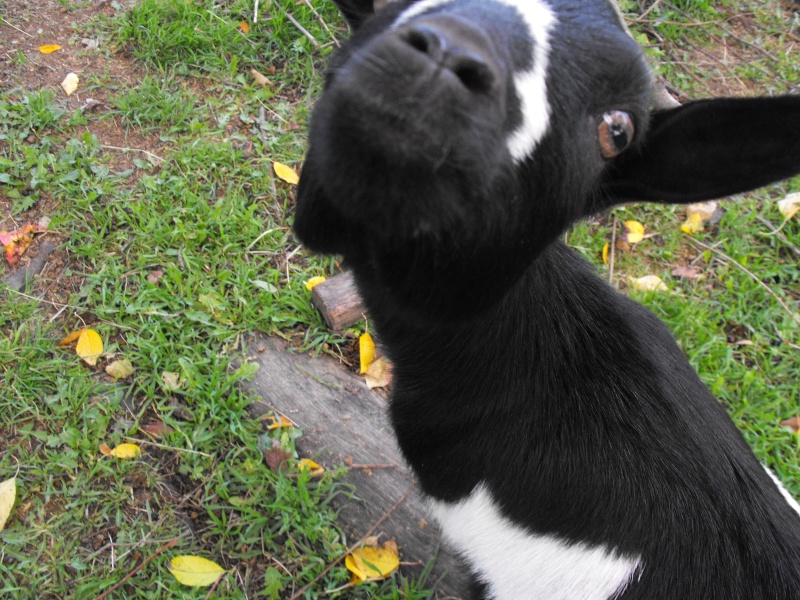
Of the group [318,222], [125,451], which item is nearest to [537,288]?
[318,222]

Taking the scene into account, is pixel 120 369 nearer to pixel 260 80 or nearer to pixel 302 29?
pixel 260 80

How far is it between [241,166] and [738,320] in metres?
3.07

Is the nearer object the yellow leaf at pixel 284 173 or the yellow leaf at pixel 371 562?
the yellow leaf at pixel 371 562

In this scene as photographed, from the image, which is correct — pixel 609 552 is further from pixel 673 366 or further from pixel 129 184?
pixel 129 184

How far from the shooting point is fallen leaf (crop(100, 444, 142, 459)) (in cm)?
304

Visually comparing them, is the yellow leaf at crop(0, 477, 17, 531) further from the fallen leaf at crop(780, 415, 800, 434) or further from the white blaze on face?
the fallen leaf at crop(780, 415, 800, 434)

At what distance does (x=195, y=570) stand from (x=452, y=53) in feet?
7.65

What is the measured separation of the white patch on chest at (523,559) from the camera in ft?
7.14

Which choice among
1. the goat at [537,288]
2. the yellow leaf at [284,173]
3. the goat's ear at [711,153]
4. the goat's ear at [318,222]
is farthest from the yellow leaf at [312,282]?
the goat's ear at [711,153]

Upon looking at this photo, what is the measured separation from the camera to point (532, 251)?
6.66 feet

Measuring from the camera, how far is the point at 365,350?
11.7ft

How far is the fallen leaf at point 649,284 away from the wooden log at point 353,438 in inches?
68.5

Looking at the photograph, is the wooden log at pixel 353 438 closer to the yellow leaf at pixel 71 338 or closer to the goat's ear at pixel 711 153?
the yellow leaf at pixel 71 338

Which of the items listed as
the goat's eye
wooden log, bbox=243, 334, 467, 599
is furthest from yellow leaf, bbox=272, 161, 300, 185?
the goat's eye
